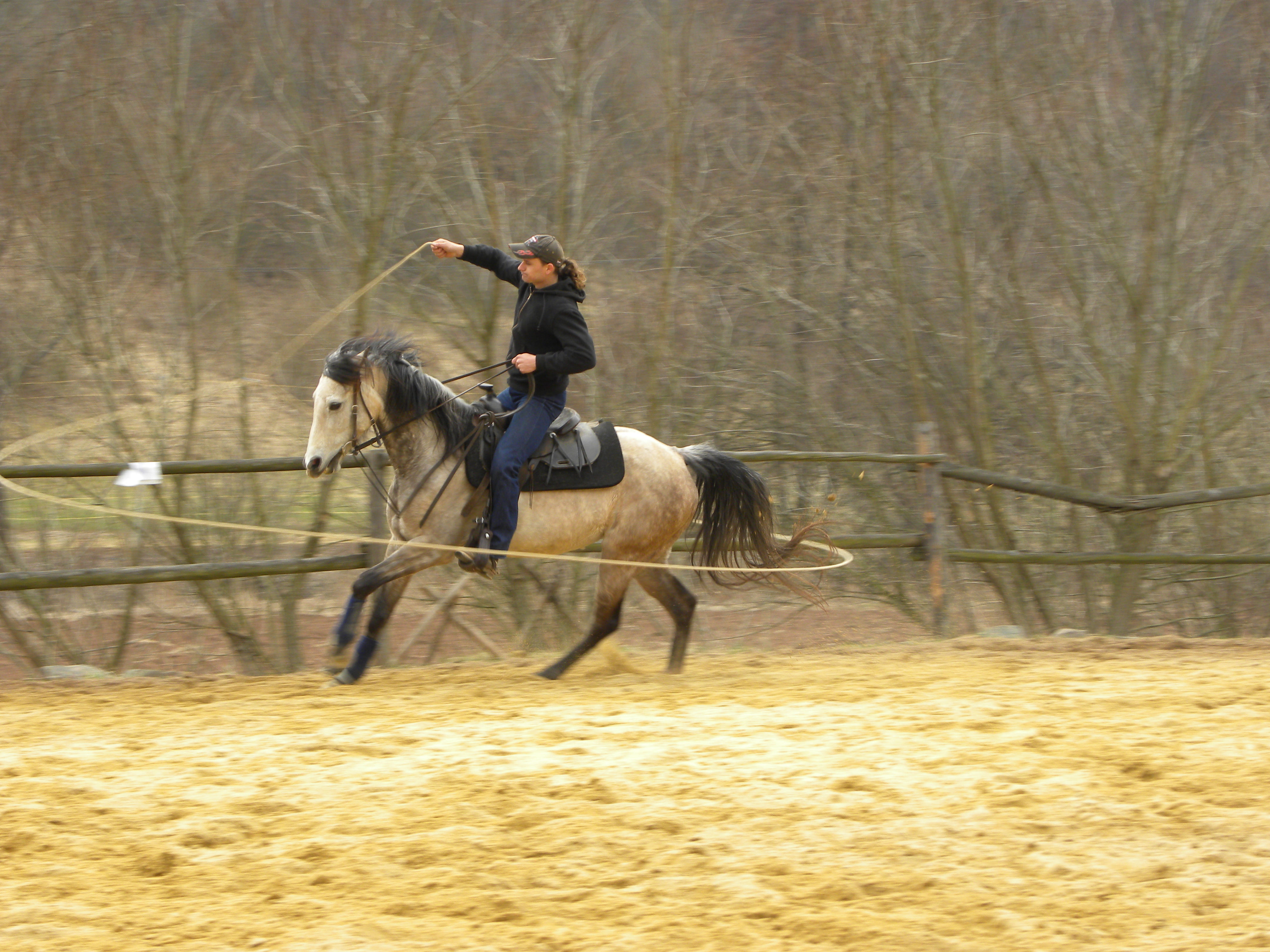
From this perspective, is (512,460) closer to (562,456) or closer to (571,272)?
(562,456)

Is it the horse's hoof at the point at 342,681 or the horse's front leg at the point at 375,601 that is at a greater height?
the horse's front leg at the point at 375,601

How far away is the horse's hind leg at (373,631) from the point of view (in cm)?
600

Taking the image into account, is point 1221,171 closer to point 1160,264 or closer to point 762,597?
point 1160,264

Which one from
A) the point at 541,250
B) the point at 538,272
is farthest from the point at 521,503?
the point at 541,250

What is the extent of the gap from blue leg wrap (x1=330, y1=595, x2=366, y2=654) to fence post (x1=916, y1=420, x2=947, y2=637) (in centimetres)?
400

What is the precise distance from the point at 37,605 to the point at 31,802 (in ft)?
22.2

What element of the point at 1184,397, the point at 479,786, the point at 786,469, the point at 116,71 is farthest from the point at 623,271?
the point at 479,786

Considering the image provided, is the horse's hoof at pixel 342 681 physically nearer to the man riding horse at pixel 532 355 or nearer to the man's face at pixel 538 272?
the man riding horse at pixel 532 355

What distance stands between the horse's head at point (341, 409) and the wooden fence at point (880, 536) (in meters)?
0.78

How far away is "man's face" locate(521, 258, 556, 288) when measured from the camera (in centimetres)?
598

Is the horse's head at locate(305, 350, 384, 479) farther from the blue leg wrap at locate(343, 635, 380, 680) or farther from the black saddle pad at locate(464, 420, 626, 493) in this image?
the blue leg wrap at locate(343, 635, 380, 680)

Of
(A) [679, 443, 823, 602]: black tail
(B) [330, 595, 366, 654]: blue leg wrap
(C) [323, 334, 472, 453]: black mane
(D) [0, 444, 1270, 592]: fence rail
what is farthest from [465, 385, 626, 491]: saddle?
(B) [330, 595, 366, 654]: blue leg wrap

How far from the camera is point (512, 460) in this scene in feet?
19.8

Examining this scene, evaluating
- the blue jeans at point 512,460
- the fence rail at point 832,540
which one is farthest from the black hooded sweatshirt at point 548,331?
the fence rail at point 832,540
